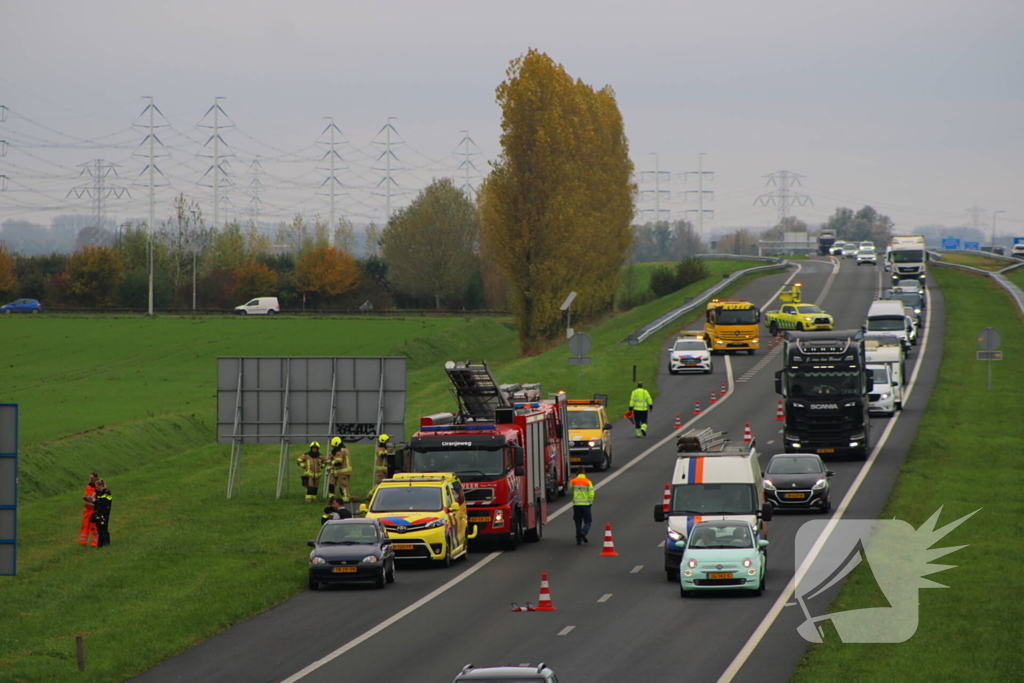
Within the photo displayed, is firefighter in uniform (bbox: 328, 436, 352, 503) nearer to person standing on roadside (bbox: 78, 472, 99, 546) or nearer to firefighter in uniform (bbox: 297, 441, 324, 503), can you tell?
firefighter in uniform (bbox: 297, 441, 324, 503)

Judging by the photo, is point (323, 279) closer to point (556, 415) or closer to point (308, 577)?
point (556, 415)

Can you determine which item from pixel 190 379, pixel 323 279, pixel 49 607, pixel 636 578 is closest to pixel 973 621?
pixel 636 578

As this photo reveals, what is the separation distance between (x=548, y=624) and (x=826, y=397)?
21.0m

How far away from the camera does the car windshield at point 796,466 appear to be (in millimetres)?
31516

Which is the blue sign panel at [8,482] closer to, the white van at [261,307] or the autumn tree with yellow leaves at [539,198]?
the autumn tree with yellow leaves at [539,198]

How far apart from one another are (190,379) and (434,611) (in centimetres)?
5391

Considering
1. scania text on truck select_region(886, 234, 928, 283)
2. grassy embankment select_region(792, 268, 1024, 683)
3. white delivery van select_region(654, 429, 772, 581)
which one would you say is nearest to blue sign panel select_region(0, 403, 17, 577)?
grassy embankment select_region(792, 268, 1024, 683)

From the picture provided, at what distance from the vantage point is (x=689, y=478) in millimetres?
25781

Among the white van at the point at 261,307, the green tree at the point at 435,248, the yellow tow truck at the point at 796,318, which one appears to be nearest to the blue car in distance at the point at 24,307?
the white van at the point at 261,307

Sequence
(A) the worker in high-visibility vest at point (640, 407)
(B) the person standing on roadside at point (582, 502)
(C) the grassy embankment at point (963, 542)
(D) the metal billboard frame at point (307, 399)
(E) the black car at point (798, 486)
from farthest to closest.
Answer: (A) the worker in high-visibility vest at point (640, 407)
(D) the metal billboard frame at point (307, 399)
(E) the black car at point (798, 486)
(B) the person standing on roadside at point (582, 502)
(C) the grassy embankment at point (963, 542)

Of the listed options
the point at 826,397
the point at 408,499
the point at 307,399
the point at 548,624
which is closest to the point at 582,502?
the point at 408,499

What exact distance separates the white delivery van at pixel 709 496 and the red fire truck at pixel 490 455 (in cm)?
379

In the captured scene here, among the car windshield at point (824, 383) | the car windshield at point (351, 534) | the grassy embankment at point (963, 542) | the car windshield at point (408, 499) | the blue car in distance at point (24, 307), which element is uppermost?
the car windshield at point (824, 383)

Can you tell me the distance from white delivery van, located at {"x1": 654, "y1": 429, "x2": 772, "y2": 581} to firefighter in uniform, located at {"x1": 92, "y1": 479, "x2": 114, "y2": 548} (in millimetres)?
12273
